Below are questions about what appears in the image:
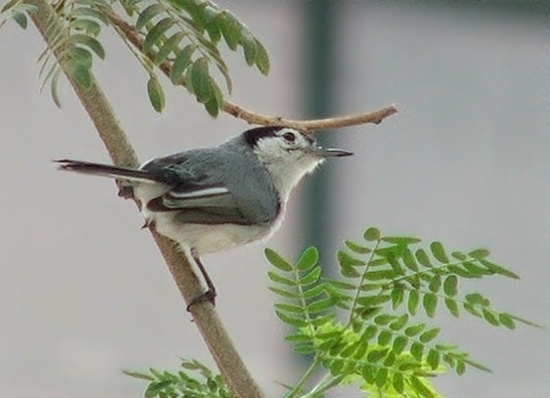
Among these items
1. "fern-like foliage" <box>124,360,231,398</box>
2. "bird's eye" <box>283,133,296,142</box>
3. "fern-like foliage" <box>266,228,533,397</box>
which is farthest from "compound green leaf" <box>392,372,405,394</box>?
"bird's eye" <box>283,133,296,142</box>

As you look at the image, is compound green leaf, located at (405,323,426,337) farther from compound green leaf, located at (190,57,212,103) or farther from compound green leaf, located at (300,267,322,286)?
compound green leaf, located at (190,57,212,103)

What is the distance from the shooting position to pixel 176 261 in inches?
29.5

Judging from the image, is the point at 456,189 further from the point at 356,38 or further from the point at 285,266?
the point at 285,266

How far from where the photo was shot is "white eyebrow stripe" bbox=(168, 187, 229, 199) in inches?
35.8

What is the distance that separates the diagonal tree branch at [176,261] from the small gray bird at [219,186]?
0.4 inches

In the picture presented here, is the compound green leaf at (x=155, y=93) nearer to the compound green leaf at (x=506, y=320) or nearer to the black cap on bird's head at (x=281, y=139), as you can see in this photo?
the compound green leaf at (x=506, y=320)

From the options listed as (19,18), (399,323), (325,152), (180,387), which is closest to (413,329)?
(399,323)

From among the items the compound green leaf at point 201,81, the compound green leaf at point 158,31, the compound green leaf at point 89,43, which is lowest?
the compound green leaf at point 201,81

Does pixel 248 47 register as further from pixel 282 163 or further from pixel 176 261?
pixel 282 163

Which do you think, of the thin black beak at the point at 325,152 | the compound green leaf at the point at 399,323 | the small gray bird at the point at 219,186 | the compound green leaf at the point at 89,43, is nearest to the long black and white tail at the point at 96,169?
the small gray bird at the point at 219,186

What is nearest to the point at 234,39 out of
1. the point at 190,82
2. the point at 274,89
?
the point at 190,82

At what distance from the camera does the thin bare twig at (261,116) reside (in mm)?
751

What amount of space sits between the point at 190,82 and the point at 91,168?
10 centimetres

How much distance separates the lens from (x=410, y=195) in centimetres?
256
